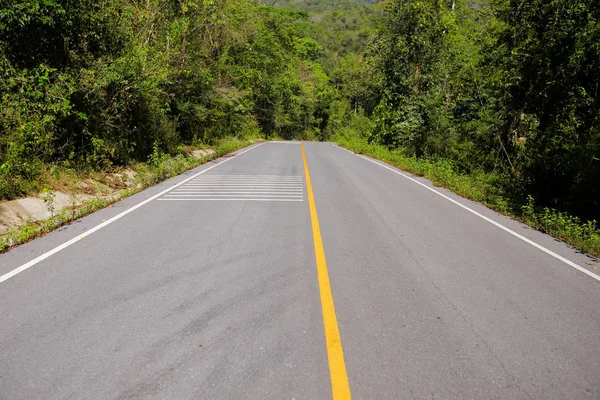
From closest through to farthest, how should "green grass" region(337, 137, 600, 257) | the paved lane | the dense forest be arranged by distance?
the paved lane < "green grass" region(337, 137, 600, 257) < the dense forest

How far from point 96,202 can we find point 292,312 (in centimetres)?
619

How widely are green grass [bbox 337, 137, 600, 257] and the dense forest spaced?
0.73 feet

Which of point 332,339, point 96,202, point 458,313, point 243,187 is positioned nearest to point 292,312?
point 332,339

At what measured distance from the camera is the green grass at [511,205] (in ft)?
21.9

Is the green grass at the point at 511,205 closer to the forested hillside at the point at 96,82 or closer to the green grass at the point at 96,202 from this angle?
the green grass at the point at 96,202

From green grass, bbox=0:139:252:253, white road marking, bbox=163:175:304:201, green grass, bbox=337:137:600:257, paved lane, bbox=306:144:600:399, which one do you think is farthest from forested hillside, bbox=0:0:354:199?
green grass, bbox=337:137:600:257

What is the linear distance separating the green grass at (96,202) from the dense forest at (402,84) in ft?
2.37

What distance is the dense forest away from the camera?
847 cm

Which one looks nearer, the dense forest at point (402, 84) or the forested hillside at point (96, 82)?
the forested hillside at point (96, 82)

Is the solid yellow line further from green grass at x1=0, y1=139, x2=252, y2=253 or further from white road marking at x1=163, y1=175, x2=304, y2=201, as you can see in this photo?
green grass at x1=0, y1=139, x2=252, y2=253

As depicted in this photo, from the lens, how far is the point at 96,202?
809 cm

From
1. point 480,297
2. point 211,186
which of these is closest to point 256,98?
point 211,186

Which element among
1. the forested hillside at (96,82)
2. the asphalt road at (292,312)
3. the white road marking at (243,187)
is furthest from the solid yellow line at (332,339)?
the forested hillside at (96,82)

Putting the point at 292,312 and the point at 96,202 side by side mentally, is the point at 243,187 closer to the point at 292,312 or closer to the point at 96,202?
the point at 96,202
